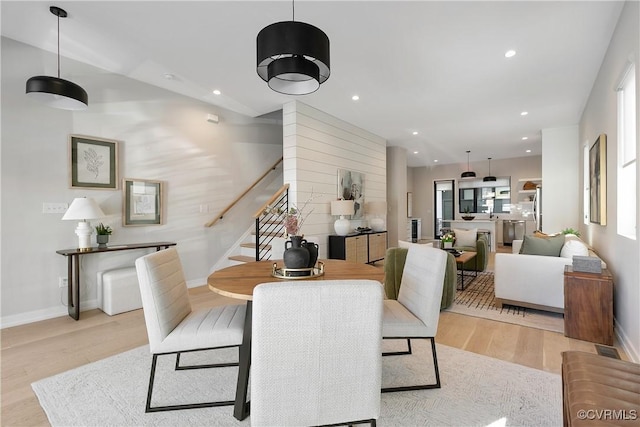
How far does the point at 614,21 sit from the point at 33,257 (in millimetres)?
6330

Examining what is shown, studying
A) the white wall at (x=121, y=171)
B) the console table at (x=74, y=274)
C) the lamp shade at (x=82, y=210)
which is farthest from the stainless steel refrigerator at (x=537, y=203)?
the lamp shade at (x=82, y=210)

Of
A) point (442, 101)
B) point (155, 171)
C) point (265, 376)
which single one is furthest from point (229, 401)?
point (442, 101)

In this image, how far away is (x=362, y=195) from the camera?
21.6 ft

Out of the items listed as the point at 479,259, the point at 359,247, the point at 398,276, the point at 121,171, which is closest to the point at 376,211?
the point at 359,247

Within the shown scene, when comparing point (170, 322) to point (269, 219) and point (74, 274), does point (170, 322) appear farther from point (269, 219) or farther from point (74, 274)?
point (269, 219)

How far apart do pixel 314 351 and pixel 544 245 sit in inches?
143

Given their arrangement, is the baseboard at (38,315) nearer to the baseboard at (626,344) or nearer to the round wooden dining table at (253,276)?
the round wooden dining table at (253,276)

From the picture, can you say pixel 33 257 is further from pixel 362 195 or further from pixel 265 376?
pixel 362 195

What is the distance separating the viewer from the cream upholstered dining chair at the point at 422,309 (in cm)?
187

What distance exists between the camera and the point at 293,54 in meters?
1.78

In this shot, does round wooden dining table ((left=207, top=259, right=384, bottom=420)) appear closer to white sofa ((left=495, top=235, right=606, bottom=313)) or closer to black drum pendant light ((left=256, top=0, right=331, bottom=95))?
black drum pendant light ((left=256, top=0, right=331, bottom=95))

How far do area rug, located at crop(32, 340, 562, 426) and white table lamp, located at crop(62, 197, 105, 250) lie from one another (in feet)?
5.46

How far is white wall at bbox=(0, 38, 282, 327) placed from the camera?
3.22m

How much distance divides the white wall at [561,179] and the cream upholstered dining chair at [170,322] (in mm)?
6893
